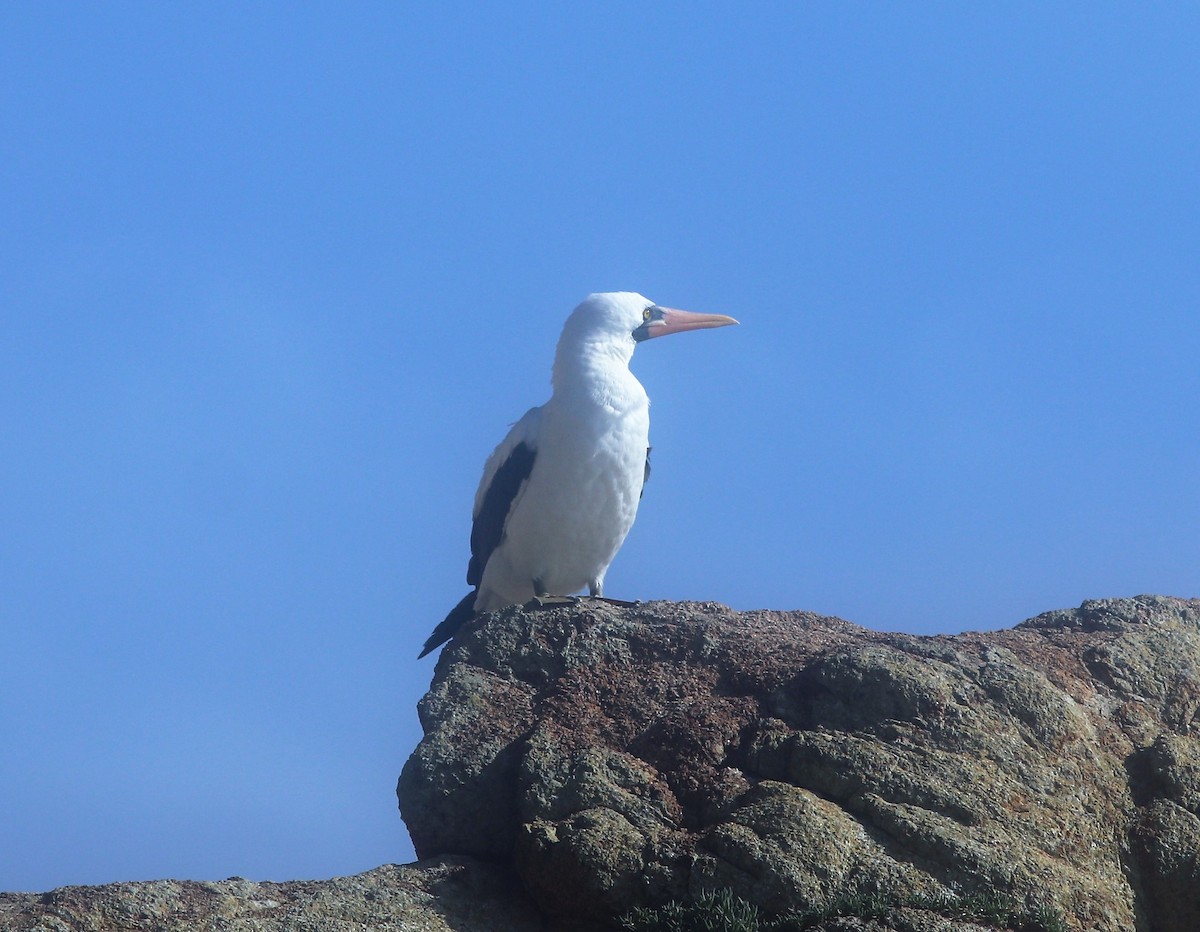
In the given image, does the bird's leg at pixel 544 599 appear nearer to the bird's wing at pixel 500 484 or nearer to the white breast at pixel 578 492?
the white breast at pixel 578 492

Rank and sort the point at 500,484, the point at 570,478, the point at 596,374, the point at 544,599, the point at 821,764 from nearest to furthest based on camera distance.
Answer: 1. the point at 821,764
2. the point at 544,599
3. the point at 570,478
4. the point at 596,374
5. the point at 500,484

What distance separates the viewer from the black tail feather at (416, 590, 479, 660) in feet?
36.3

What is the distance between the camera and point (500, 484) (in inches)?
440

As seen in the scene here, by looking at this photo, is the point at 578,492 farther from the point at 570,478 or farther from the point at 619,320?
the point at 619,320

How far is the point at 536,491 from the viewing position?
10.8m

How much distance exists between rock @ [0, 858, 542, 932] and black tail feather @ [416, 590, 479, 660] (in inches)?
149

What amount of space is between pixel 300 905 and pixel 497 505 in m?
4.86

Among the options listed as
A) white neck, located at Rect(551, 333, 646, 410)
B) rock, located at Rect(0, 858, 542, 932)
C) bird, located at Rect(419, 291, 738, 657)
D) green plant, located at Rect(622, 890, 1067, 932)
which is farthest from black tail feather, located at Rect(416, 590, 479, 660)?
green plant, located at Rect(622, 890, 1067, 932)

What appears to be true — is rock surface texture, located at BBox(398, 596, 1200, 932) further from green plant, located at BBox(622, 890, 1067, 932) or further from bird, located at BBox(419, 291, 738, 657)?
bird, located at BBox(419, 291, 738, 657)

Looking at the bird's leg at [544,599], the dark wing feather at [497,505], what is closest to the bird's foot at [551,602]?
the bird's leg at [544,599]

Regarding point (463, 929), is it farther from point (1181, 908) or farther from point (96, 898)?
point (1181, 908)

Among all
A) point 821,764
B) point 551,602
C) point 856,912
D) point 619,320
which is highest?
point 619,320

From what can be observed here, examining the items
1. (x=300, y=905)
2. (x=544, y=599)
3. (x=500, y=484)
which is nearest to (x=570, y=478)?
(x=500, y=484)

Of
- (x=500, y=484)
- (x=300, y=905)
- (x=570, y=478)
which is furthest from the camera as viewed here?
(x=500, y=484)
